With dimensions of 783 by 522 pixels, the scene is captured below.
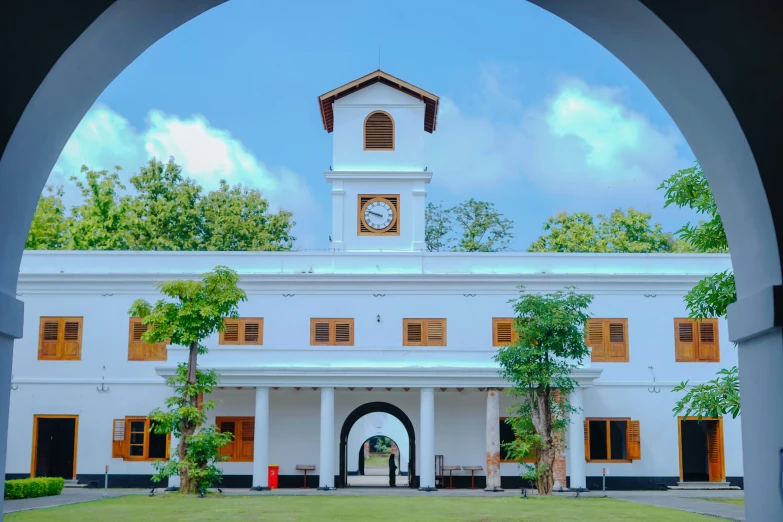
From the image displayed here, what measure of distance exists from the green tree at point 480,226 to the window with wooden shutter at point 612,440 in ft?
79.2

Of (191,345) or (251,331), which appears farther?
(251,331)

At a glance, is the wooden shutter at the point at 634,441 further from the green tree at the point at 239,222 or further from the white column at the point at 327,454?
the green tree at the point at 239,222

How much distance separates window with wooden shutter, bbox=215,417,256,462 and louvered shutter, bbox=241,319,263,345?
83.7 inches

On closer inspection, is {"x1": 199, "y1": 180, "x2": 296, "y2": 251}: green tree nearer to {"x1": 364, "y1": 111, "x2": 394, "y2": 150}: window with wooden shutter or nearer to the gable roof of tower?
the gable roof of tower

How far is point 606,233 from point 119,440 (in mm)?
23768

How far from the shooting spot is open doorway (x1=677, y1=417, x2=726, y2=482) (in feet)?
88.4

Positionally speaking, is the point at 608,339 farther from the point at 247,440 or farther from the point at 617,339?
the point at 247,440

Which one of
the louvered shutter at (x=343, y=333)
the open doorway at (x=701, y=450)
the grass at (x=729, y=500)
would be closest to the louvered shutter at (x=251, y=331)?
the louvered shutter at (x=343, y=333)

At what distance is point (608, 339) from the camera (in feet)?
90.7

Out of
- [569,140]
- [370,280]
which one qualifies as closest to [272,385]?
[370,280]

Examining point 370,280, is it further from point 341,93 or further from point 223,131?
point 223,131

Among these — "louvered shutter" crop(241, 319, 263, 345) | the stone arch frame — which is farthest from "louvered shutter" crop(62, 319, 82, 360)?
the stone arch frame

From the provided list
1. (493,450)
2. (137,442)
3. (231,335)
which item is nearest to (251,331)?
(231,335)

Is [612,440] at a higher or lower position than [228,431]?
lower
